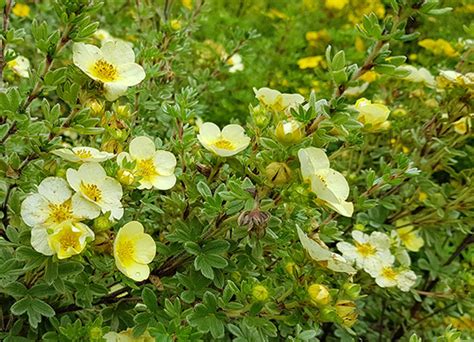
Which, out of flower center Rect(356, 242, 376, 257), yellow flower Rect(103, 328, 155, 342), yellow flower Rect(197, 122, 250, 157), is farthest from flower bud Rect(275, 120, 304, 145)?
flower center Rect(356, 242, 376, 257)

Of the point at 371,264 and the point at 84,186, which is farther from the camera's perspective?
the point at 371,264

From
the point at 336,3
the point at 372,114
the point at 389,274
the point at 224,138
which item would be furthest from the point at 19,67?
the point at 336,3

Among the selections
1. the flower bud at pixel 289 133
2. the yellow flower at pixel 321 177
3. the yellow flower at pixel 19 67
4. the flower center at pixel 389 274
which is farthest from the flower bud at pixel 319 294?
the yellow flower at pixel 19 67

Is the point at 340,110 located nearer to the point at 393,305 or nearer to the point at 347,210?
the point at 347,210

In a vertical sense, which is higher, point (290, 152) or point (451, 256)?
point (290, 152)

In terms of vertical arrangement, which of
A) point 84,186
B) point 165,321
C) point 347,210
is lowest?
point 165,321

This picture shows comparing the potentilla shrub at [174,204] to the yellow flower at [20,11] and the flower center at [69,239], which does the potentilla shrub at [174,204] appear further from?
the yellow flower at [20,11]

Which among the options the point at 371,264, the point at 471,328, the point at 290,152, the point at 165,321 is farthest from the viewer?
the point at 471,328

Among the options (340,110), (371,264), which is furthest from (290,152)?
(371,264)
